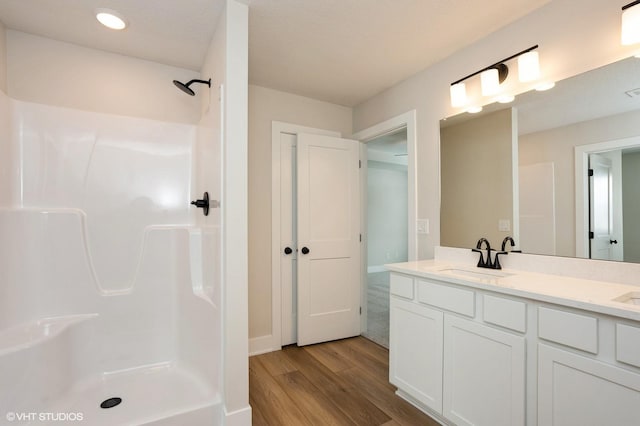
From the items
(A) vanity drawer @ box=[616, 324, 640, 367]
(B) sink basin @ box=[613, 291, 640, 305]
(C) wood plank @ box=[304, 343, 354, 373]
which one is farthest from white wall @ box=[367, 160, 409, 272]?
(A) vanity drawer @ box=[616, 324, 640, 367]

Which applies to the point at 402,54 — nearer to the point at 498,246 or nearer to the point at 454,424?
the point at 498,246

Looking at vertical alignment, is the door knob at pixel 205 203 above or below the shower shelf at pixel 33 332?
above

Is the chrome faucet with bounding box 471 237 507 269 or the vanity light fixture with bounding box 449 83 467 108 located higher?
the vanity light fixture with bounding box 449 83 467 108

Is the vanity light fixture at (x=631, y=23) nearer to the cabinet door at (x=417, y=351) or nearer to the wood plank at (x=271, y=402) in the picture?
the cabinet door at (x=417, y=351)

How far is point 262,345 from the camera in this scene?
2.77 metres

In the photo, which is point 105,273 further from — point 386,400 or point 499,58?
point 499,58

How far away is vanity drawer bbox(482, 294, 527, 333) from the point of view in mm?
1350

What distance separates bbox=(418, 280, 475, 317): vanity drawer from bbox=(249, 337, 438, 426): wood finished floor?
711 millimetres

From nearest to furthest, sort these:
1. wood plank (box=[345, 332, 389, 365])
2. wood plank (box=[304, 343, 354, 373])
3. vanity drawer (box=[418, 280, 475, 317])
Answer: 1. vanity drawer (box=[418, 280, 475, 317])
2. wood plank (box=[304, 343, 354, 373])
3. wood plank (box=[345, 332, 389, 365])

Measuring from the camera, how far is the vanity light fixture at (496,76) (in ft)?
5.67

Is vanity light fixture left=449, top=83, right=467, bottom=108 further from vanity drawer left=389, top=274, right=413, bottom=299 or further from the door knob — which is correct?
the door knob

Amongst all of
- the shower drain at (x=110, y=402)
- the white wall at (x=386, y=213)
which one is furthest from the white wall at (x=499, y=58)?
the white wall at (x=386, y=213)

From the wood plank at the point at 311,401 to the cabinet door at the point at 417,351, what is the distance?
437mm

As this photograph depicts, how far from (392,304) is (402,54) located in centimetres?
184
